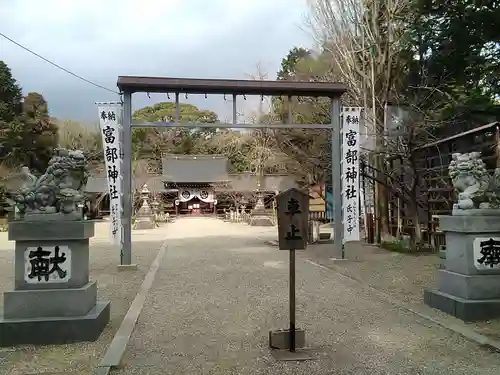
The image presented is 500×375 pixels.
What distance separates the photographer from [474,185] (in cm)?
671

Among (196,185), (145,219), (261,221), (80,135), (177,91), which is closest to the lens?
(177,91)

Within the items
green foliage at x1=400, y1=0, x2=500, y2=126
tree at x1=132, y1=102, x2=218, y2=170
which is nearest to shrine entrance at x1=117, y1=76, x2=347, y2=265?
green foliage at x1=400, y1=0, x2=500, y2=126

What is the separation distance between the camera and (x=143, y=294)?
8531 mm

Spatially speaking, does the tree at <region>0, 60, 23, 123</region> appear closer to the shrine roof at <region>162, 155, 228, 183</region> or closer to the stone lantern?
the stone lantern

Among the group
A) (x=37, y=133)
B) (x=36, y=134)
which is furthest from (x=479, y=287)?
(x=37, y=133)

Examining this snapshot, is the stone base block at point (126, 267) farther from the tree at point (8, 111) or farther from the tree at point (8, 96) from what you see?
the tree at point (8, 96)

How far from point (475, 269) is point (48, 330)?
539cm

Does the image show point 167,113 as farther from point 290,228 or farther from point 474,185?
point 290,228

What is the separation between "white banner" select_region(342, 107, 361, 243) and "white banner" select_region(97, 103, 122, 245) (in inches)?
225

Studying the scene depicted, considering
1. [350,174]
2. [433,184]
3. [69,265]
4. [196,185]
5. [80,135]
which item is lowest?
[69,265]

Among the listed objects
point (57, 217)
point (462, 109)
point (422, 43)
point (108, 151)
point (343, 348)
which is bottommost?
point (343, 348)

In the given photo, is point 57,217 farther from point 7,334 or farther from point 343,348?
point 343,348

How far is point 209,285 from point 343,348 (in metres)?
4.68

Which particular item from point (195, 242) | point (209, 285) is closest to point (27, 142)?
point (195, 242)
